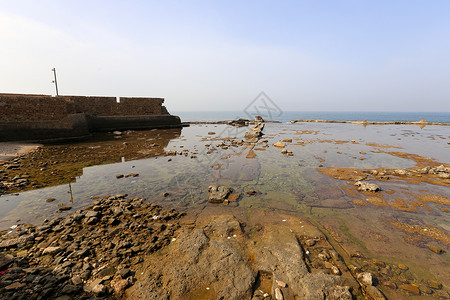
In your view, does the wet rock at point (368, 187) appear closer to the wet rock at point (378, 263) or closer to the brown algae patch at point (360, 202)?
the brown algae patch at point (360, 202)

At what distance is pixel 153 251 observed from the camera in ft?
10.4

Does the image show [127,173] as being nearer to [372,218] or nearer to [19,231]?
[19,231]

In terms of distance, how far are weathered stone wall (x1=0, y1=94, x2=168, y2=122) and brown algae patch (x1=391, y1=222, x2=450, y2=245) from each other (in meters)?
19.9

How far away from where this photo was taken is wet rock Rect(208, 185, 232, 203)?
512 centimetres

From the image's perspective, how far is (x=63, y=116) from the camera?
13.9 m

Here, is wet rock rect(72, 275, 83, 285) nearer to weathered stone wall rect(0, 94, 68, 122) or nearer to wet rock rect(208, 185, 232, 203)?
wet rock rect(208, 185, 232, 203)

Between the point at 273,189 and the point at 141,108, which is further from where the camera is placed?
the point at 141,108

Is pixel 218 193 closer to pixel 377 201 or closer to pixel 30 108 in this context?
pixel 377 201

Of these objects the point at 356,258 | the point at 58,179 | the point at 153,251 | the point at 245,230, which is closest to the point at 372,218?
the point at 356,258

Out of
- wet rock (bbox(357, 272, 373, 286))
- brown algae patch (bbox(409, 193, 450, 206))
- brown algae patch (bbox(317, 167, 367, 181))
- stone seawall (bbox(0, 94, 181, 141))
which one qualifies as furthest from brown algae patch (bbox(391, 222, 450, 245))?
stone seawall (bbox(0, 94, 181, 141))

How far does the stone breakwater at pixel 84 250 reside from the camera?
7.83 ft

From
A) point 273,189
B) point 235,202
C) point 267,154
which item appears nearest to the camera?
point 235,202

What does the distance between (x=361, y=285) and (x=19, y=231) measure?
6271 mm

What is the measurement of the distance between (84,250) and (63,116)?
15.6 meters
